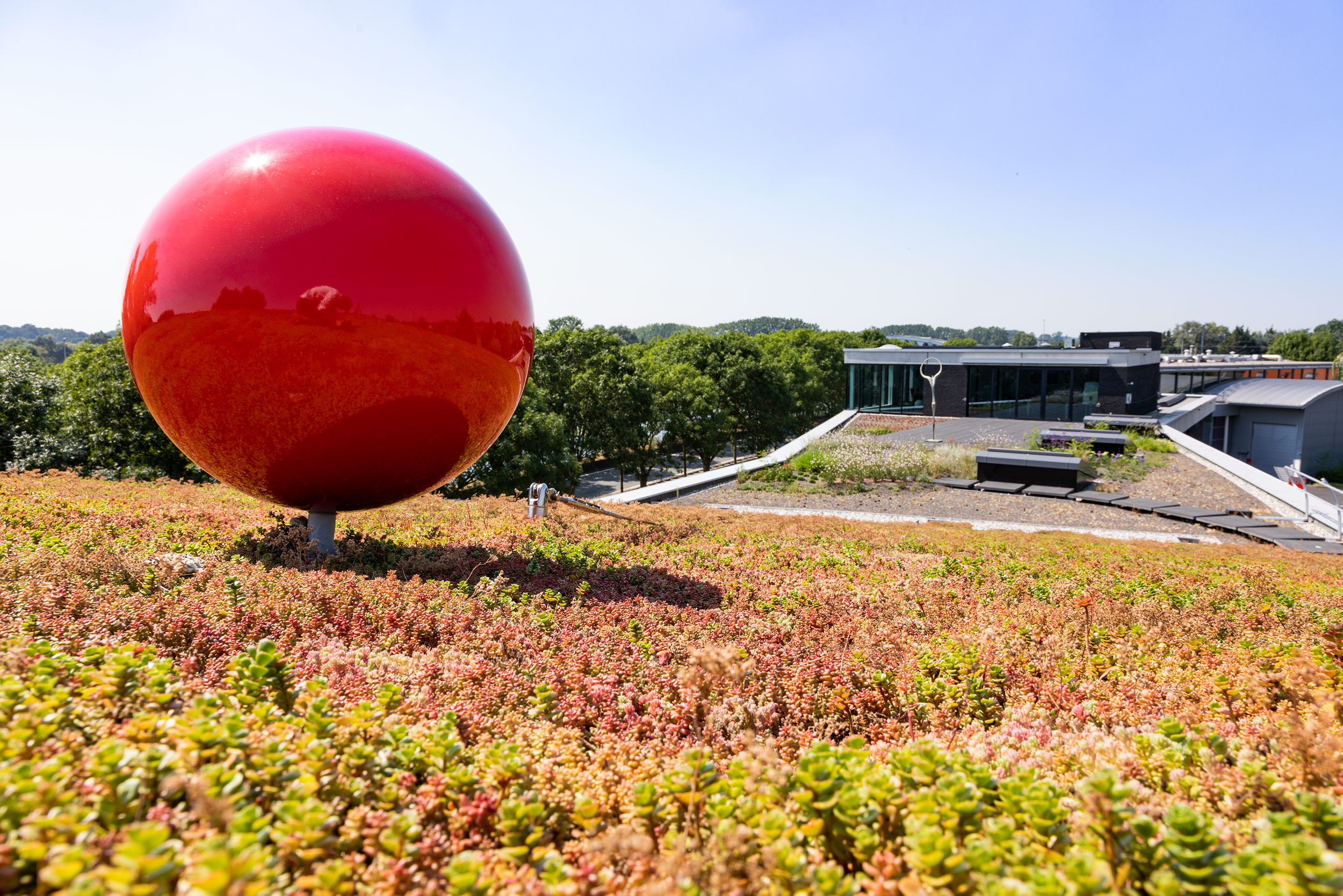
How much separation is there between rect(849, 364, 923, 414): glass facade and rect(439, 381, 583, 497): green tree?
2197 cm

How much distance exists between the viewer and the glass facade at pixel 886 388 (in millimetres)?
44000

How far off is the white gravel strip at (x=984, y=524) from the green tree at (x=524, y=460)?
8.91 m

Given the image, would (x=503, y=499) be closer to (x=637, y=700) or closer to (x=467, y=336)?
(x=467, y=336)

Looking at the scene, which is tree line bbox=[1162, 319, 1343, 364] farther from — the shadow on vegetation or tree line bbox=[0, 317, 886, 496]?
the shadow on vegetation

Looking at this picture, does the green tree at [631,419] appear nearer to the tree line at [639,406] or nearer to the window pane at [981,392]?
the tree line at [639,406]

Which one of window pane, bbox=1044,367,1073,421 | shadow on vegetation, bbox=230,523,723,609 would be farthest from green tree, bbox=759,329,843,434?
shadow on vegetation, bbox=230,523,723,609

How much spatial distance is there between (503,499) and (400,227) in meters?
8.24

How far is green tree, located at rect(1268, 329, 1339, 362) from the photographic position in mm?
92875

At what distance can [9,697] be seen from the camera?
2.83 metres

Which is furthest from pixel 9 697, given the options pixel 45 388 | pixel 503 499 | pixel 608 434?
pixel 608 434

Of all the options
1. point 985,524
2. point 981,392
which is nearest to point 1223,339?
point 981,392

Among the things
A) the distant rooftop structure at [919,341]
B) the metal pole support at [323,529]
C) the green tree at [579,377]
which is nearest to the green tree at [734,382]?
the green tree at [579,377]

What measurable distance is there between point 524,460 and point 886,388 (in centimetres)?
2692

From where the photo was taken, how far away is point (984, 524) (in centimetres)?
1781
